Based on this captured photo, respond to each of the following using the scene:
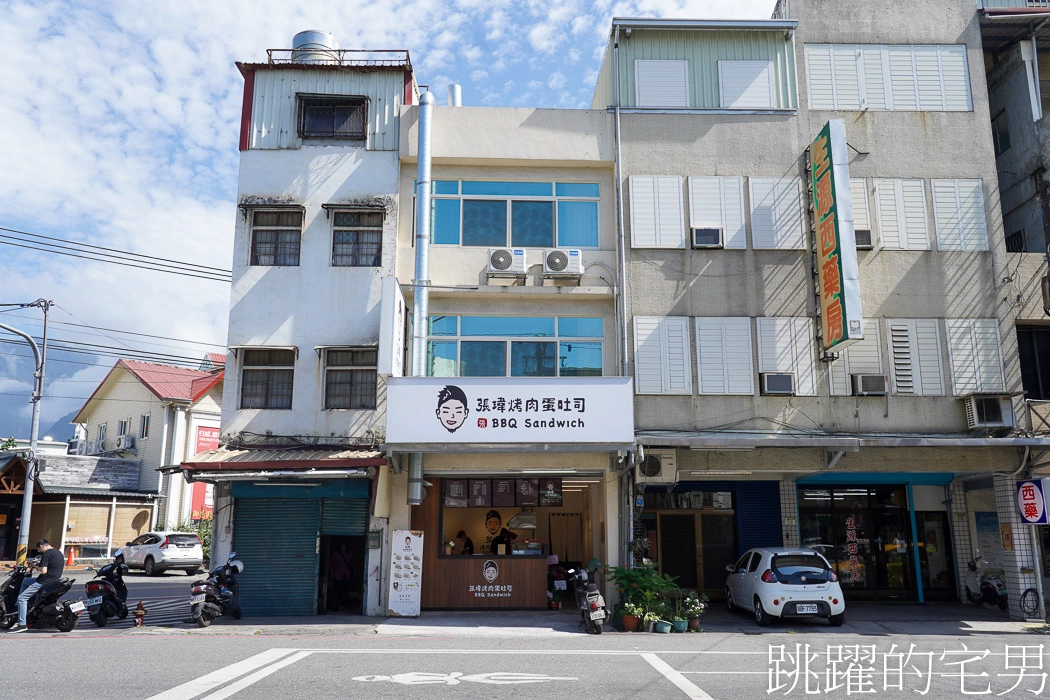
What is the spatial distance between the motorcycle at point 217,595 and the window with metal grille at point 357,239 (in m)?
6.84

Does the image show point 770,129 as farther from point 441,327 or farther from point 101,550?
point 101,550

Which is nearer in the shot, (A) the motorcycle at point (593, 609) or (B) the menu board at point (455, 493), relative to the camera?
(A) the motorcycle at point (593, 609)

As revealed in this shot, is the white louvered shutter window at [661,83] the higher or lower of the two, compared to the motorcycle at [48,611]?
higher

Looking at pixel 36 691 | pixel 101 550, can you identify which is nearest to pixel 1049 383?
pixel 36 691

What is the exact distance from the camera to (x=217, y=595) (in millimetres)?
15383

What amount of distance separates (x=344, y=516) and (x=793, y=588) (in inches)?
367

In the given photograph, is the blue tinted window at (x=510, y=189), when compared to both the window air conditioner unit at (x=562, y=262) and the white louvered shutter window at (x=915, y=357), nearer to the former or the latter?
the window air conditioner unit at (x=562, y=262)

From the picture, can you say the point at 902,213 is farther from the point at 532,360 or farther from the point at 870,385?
the point at 532,360

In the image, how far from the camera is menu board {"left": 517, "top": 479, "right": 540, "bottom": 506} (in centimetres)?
1756

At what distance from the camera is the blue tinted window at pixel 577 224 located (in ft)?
60.0

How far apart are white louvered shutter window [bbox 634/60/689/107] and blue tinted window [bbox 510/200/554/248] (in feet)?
11.1

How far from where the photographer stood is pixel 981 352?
17406 millimetres

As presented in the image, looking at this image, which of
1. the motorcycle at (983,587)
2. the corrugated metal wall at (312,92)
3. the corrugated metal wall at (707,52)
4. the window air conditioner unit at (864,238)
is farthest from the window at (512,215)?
the motorcycle at (983,587)

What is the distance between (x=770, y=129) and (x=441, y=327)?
891 cm
